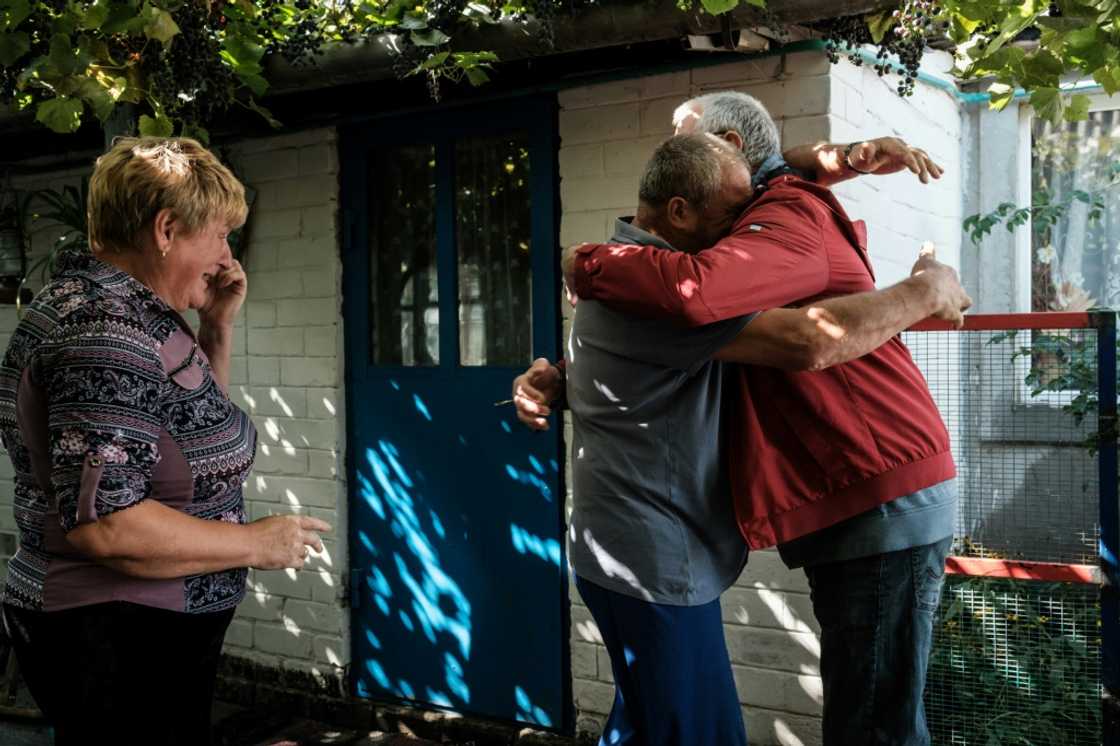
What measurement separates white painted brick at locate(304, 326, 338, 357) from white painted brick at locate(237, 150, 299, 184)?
28.6 inches

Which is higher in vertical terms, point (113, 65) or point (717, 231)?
point (113, 65)

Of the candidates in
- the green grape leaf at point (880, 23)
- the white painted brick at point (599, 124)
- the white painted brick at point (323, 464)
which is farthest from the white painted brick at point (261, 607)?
the green grape leaf at point (880, 23)

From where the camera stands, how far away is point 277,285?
467 cm

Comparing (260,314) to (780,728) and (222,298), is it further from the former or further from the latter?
(780,728)

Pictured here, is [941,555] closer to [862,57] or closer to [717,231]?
[717,231]

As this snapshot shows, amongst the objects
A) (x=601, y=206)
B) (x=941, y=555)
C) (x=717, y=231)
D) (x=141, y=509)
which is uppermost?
(x=601, y=206)

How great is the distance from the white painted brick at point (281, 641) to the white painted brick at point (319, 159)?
2.16 meters

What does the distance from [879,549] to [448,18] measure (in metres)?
2.30

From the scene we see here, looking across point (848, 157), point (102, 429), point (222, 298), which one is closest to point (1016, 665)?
point (848, 157)

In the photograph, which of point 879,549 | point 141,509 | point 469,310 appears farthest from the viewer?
point 469,310

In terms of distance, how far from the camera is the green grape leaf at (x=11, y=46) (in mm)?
2975

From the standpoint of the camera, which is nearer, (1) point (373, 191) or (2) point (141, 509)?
(2) point (141, 509)

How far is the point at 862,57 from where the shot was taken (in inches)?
149

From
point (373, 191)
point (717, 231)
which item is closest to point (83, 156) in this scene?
point (373, 191)
